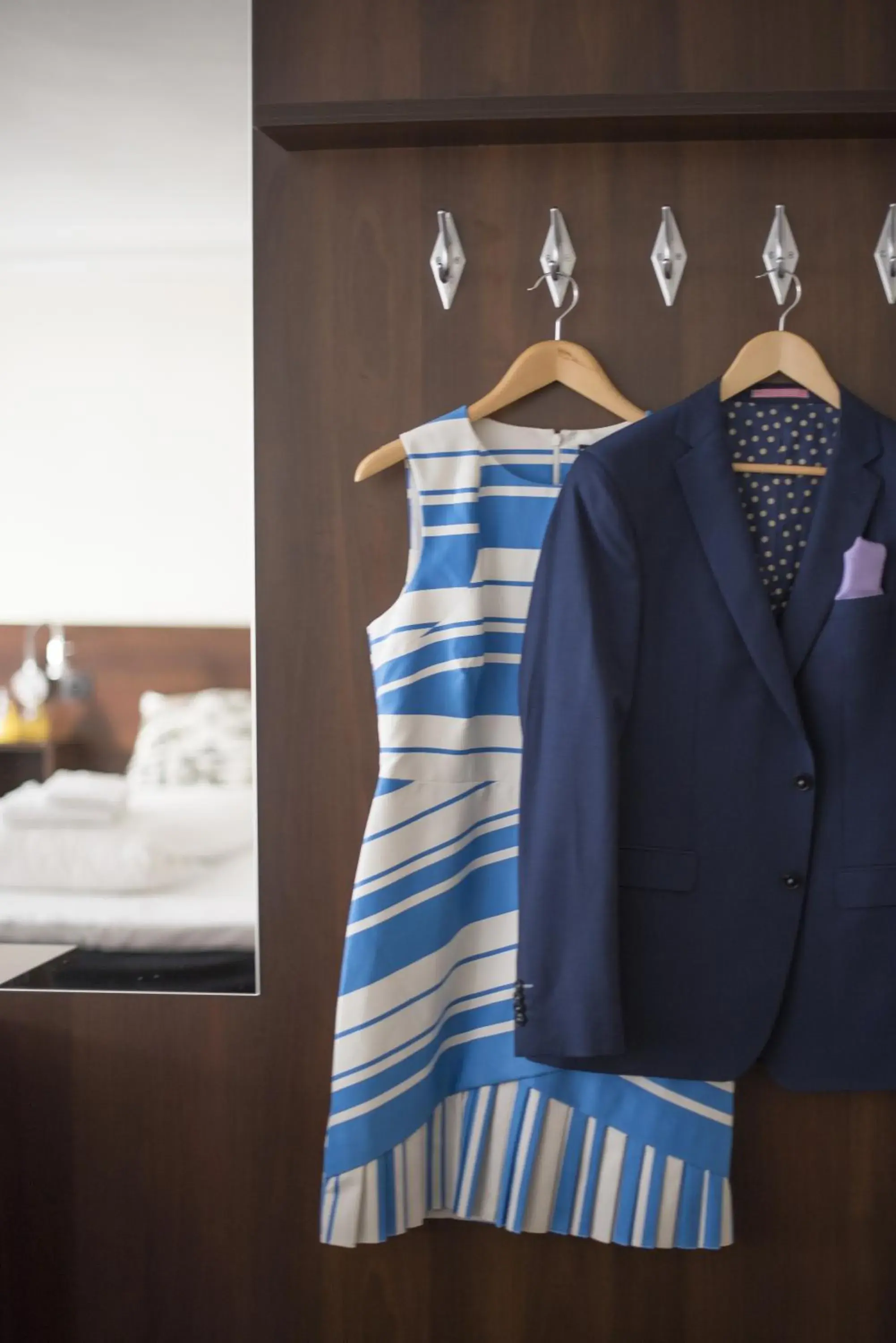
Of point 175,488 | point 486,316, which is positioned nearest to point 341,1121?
point 175,488

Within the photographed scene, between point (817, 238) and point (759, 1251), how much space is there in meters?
1.55

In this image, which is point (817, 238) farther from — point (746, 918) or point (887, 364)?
point (746, 918)

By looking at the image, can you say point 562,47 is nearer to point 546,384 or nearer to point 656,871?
point 546,384

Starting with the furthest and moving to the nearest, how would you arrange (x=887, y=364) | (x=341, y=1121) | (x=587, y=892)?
(x=887, y=364) → (x=341, y=1121) → (x=587, y=892)

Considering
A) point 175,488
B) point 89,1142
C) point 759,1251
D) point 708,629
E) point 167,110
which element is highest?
point 167,110

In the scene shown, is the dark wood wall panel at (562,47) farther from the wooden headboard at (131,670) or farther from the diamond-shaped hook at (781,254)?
the wooden headboard at (131,670)

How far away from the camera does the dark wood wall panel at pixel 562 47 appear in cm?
156

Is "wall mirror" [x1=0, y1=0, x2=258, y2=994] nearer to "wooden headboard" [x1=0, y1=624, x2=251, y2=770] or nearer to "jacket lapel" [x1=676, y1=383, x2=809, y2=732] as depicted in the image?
"wooden headboard" [x1=0, y1=624, x2=251, y2=770]

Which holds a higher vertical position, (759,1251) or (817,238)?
(817,238)

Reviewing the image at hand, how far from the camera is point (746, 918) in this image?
1388 millimetres

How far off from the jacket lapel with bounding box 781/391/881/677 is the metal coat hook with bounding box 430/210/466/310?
2.06 feet

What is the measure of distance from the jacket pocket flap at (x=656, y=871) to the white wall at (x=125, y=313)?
705 mm

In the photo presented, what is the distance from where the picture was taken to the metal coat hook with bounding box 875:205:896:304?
1.56 metres

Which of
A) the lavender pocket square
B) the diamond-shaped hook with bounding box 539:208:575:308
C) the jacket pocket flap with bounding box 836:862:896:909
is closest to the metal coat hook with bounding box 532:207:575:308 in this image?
the diamond-shaped hook with bounding box 539:208:575:308
